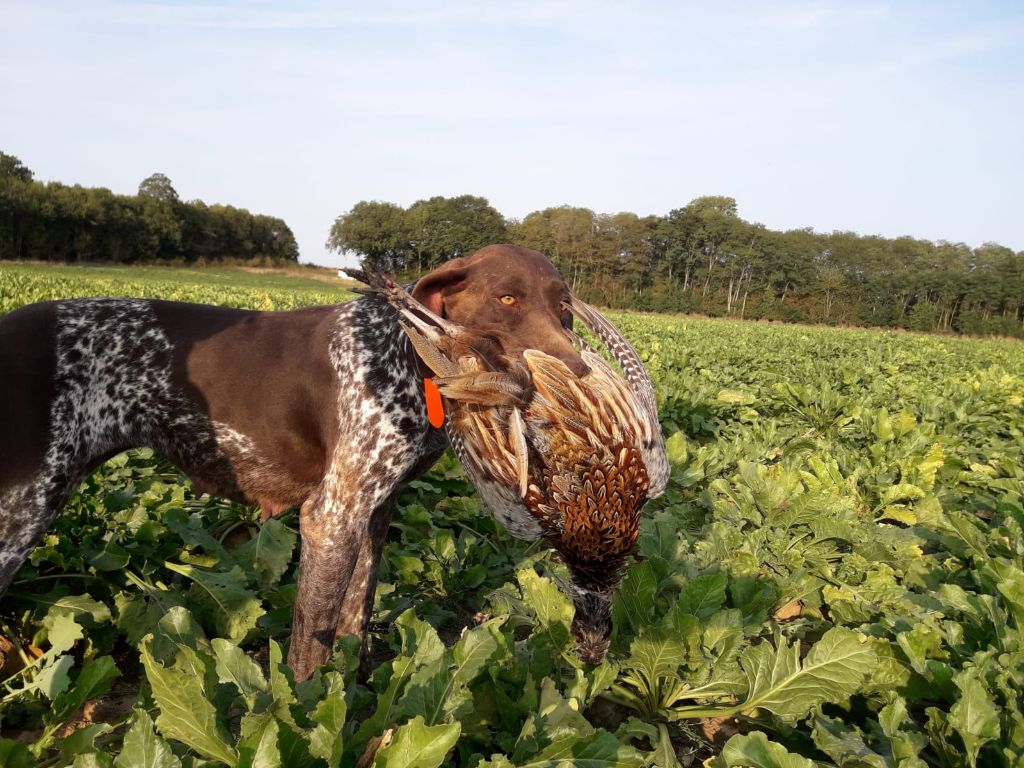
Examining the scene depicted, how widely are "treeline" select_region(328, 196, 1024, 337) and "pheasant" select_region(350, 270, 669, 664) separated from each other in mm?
71927

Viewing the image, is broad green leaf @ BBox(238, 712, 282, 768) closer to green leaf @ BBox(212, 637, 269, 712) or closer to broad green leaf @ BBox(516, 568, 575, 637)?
green leaf @ BBox(212, 637, 269, 712)

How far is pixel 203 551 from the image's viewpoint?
3.90 metres

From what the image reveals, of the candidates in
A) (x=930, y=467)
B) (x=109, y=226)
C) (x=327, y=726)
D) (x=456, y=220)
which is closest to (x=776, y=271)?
(x=456, y=220)

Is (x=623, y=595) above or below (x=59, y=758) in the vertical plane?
above

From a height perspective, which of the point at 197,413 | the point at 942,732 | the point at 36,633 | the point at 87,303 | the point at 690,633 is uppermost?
the point at 87,303

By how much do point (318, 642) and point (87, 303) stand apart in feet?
5.72

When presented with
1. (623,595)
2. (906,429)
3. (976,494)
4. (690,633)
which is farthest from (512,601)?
(906,429)

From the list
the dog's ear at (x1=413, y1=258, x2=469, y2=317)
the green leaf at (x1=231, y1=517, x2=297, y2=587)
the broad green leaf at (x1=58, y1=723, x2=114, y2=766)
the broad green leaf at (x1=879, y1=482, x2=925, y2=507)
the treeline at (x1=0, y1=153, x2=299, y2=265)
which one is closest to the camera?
the broad green leaf at (x1=58, y1=723, x2=114, y2=766)

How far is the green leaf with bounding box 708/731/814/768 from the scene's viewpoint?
1.96 metres

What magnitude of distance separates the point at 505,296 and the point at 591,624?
1132 millimetres

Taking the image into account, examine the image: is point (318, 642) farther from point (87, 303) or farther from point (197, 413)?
point (87, 303)

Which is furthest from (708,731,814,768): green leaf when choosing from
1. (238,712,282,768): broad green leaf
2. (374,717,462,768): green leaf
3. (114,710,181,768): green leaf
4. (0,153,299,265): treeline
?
(0,153,299,265): treeline

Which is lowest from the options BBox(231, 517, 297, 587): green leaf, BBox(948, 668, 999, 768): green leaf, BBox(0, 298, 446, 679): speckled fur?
BBox(231, 517, 297, 587): green leaf

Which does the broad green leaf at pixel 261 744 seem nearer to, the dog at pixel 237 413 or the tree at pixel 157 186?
the dog at pixel 237 413
